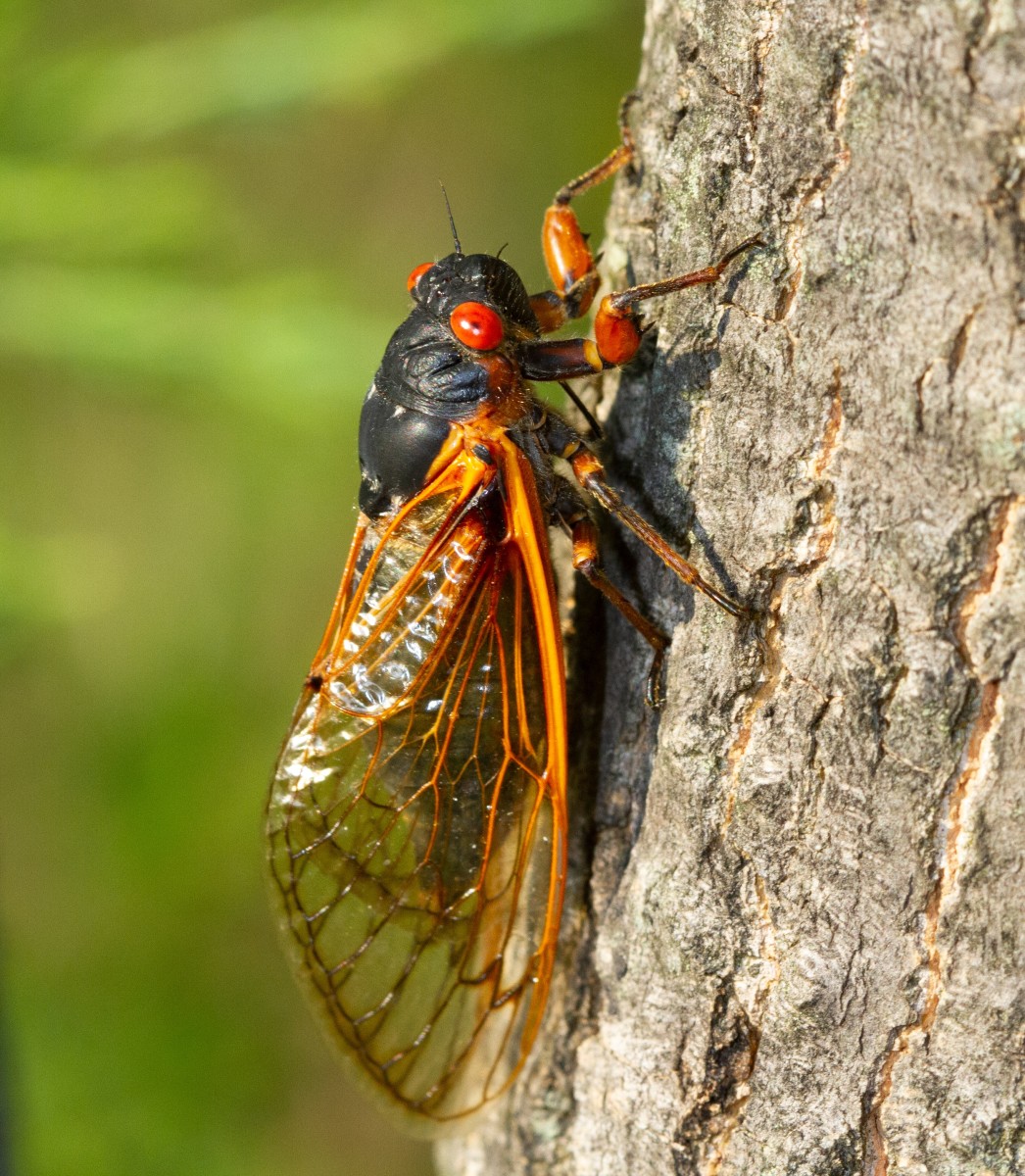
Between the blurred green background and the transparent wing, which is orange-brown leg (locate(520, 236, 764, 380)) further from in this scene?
the blurred green background

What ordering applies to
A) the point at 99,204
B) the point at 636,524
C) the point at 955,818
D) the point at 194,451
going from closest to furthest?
the point at 955,818 → the point at 636,524 → the point at 99,204 → the point at 194,451

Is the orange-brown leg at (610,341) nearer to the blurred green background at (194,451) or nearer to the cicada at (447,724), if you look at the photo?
the cicada at (447,724)

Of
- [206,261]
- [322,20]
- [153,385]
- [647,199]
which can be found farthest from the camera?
[206,261]

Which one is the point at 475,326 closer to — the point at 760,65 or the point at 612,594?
the point at 612,594

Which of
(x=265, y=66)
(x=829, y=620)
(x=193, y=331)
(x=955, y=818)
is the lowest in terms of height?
(x=955, y=818)

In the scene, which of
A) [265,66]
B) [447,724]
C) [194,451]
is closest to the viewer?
[447,724]

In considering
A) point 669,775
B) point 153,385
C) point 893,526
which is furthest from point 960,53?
point 153,385

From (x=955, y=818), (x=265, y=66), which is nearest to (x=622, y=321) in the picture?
(x=955, y=818)

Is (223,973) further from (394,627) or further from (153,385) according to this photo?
(394,627)
